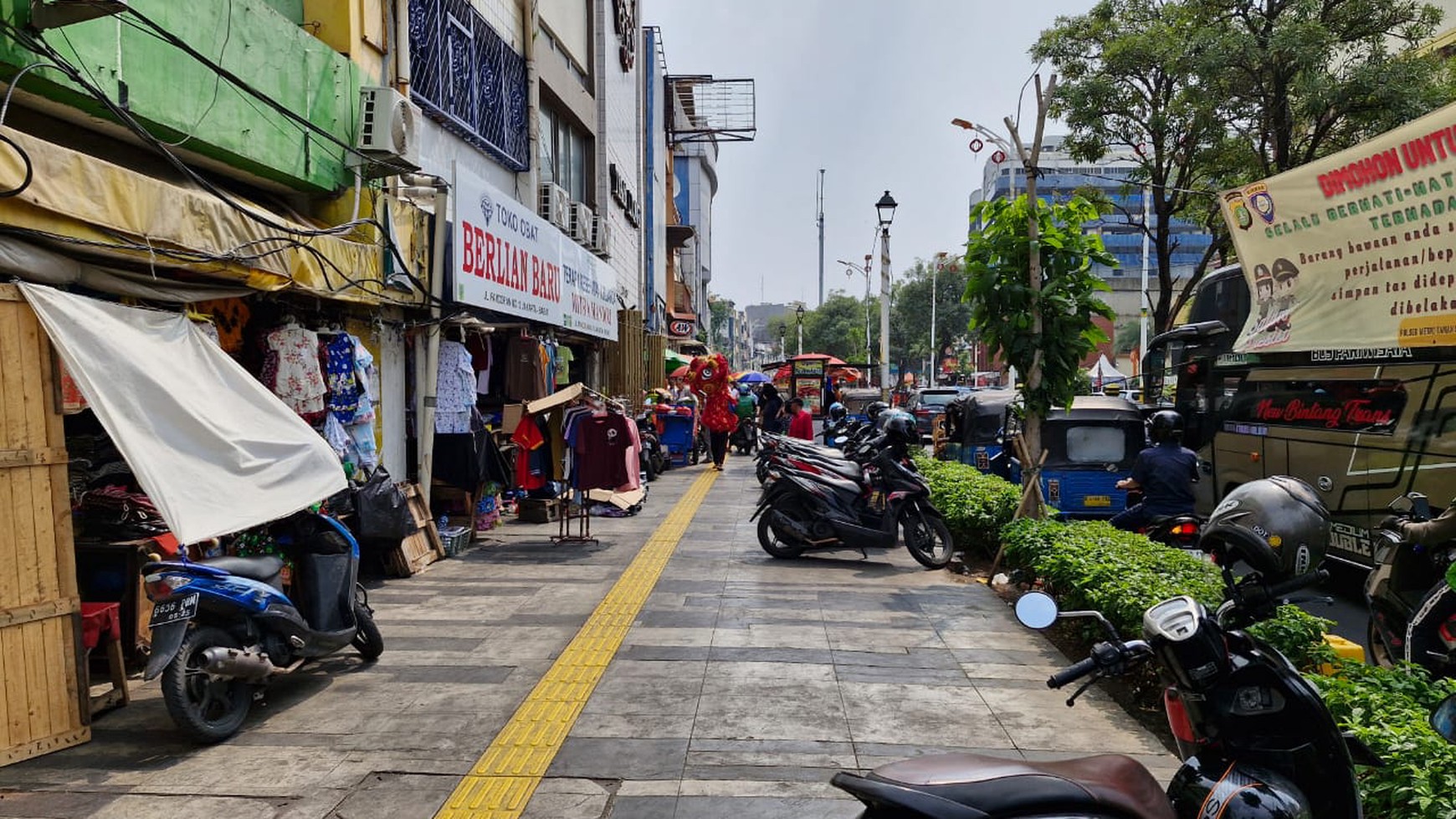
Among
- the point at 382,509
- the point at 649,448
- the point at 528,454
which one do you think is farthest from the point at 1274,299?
the point at 649,448

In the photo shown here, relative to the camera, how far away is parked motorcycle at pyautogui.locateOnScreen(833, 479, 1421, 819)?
2285 millimetres

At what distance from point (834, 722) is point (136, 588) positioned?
4.33 meters

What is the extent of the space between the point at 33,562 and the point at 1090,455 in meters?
11.3

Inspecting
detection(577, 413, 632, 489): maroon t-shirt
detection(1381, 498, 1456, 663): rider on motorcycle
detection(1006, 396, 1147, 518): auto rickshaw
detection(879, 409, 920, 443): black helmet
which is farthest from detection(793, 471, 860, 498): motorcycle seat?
detection(1381, 498, 1456, 663): rider on motorcycle

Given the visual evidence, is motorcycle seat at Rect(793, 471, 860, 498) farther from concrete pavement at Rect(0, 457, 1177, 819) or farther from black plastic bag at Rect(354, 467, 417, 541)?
black plastic bag at Rect(354, 467, 417, 541)

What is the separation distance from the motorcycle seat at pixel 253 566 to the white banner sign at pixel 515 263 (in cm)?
504

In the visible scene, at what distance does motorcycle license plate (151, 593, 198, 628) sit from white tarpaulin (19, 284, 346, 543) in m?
0.32

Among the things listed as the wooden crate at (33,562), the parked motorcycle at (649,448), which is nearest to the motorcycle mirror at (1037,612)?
the wooden crate at (33,562)

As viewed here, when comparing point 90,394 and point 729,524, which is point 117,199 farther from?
point 729,524

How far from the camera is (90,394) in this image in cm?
453

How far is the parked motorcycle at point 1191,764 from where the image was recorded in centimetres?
229

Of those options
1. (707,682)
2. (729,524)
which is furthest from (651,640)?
(729,524)

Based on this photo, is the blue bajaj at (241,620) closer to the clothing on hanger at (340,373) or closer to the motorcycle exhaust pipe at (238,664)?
the motorcycle exhaust pipe at (238,664)

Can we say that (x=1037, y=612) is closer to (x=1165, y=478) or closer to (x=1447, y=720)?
(x=1447, y=720)
